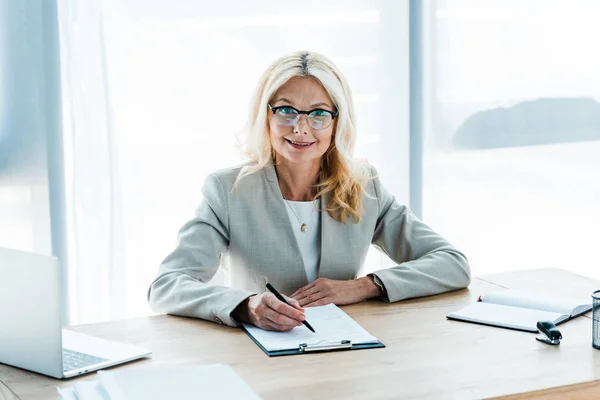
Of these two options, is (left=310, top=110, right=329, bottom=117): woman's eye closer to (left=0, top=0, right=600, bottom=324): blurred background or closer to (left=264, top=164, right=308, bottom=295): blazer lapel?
(left=264, top=164, right=308, bottom=295): blazer lapel

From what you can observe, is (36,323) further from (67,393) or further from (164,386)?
(164,386)

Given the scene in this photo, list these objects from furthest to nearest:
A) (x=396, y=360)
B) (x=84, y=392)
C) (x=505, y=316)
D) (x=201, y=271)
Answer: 1. (x=201, y=271)
2. (x=505, y=316)
3. (x=396, y=360)
4. (x=84, y=392)

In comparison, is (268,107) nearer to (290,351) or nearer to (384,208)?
(384,208)

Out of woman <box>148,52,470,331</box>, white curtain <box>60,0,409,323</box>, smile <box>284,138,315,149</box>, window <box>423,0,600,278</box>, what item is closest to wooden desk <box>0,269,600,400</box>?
woman <box>148,52,470,331</box>

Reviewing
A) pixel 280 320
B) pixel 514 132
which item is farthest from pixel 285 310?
pixel 514 132

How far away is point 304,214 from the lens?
2.53m

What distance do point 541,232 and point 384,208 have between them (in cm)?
166

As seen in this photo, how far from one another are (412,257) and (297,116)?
55cm

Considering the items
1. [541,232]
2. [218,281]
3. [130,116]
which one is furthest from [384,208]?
[541,232]

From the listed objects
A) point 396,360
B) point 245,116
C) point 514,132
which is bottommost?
point 396,360

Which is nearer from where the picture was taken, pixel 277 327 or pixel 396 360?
pixel 396 360

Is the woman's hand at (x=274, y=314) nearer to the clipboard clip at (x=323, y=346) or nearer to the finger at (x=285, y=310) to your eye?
the finger at (x=285, y=310)

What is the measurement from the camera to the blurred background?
10.0ft

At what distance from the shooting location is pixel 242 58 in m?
3.37
